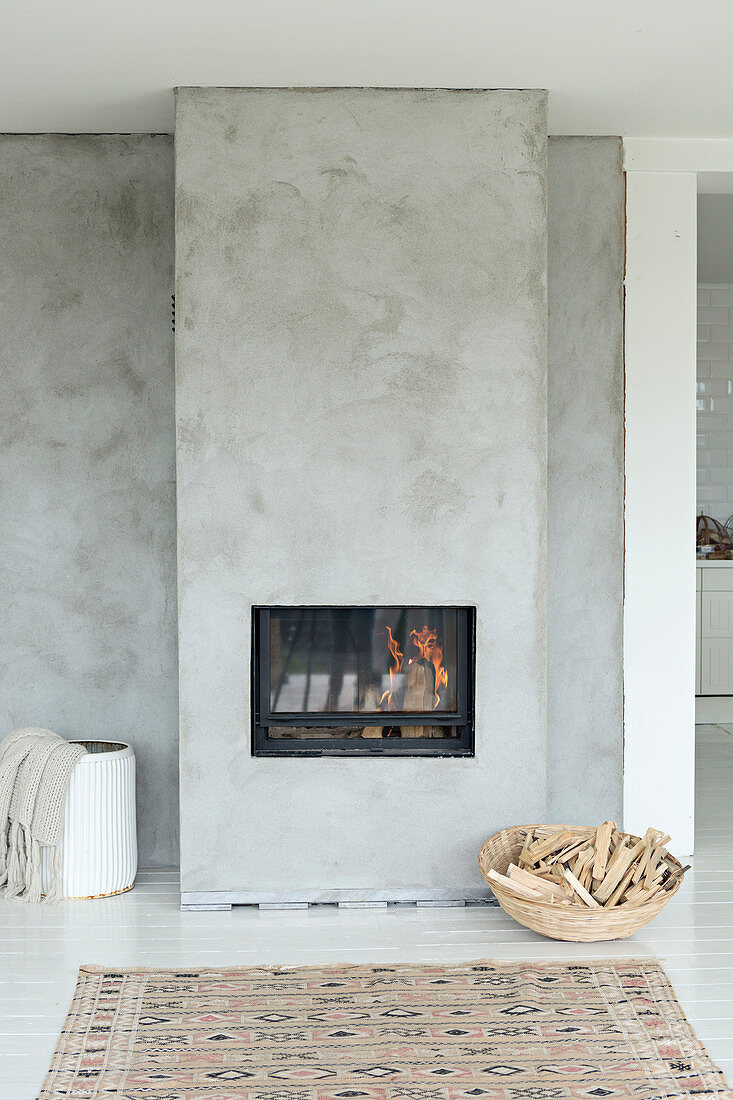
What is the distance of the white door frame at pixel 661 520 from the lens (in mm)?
4027

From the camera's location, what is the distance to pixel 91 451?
392cm

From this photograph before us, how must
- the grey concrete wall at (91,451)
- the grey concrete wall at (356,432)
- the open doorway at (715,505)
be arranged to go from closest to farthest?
the grey concrete wall at (356,432) < the grey concrete wall at (91,451) < the open doorway at (715,505)

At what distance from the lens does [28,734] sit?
372 centimetres

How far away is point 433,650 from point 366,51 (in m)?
1.80

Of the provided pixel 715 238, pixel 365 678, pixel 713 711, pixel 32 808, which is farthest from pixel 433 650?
pixel 713 711

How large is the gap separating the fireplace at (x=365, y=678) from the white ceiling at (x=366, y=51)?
1.63 meters

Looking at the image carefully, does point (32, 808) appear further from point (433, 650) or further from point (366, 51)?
point (366, 51)

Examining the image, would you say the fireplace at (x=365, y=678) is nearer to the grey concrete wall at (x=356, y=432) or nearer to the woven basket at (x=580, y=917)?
the grey concrete wall at (x=356, y=432)

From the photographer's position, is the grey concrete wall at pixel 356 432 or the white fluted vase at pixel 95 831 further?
the white fluted vase at pixel 95 831

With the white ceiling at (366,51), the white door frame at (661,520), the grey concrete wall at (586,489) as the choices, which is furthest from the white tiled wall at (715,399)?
the white ceiling at (366,51)

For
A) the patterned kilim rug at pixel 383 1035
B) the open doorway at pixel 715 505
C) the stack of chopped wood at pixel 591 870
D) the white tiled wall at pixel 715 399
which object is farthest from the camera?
the white tiled wall at pixel 715 399

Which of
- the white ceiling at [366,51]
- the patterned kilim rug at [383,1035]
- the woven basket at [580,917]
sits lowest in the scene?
the patterned kilim rug at [383,1035]

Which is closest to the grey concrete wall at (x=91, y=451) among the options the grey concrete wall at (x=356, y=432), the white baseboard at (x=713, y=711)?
the grey concrete wall at (x=356, y=432)

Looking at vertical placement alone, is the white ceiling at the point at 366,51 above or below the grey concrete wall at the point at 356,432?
above
